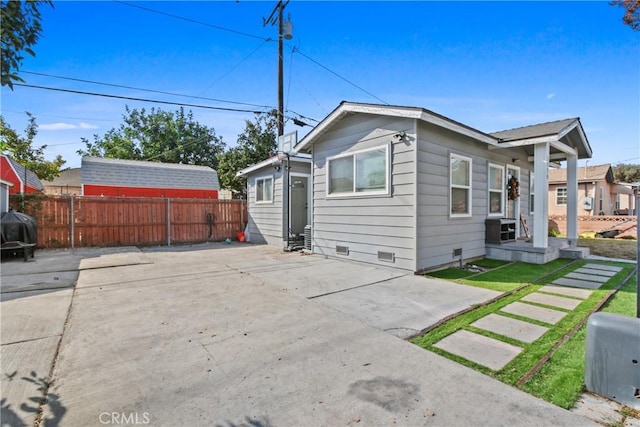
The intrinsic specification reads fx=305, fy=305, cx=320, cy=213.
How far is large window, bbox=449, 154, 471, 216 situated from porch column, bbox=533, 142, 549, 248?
1435mm

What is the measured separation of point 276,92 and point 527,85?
8750mm

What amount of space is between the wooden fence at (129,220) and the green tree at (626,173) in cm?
4655

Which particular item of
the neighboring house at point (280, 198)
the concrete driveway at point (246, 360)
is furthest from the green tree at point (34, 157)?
the concrete driveway at point (246, 360)

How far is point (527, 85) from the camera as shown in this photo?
1021cm

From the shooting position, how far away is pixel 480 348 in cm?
277

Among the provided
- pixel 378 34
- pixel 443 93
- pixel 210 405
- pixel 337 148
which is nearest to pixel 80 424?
pixel 210 405

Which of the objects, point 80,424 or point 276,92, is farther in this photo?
point 276,92

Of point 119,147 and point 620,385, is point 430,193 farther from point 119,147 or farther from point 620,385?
point 119,147

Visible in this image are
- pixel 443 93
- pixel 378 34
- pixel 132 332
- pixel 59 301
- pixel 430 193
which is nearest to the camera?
pixel 132 332

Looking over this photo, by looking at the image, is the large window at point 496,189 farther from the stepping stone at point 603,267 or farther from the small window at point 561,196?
the small window at point 561,196

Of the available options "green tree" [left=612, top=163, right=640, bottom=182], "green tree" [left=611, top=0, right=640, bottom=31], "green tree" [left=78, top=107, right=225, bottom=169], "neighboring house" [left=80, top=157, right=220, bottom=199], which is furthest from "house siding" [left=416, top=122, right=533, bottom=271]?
"green tree" [left=612, top=163, right=640, bottom=182]

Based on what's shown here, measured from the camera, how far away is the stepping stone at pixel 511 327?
3.03 meters

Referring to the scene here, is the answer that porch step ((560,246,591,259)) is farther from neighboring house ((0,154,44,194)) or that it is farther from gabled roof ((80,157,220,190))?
neighboring house ((0,154,44,194))

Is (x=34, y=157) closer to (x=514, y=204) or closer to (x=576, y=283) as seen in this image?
(x=514, y=204)
